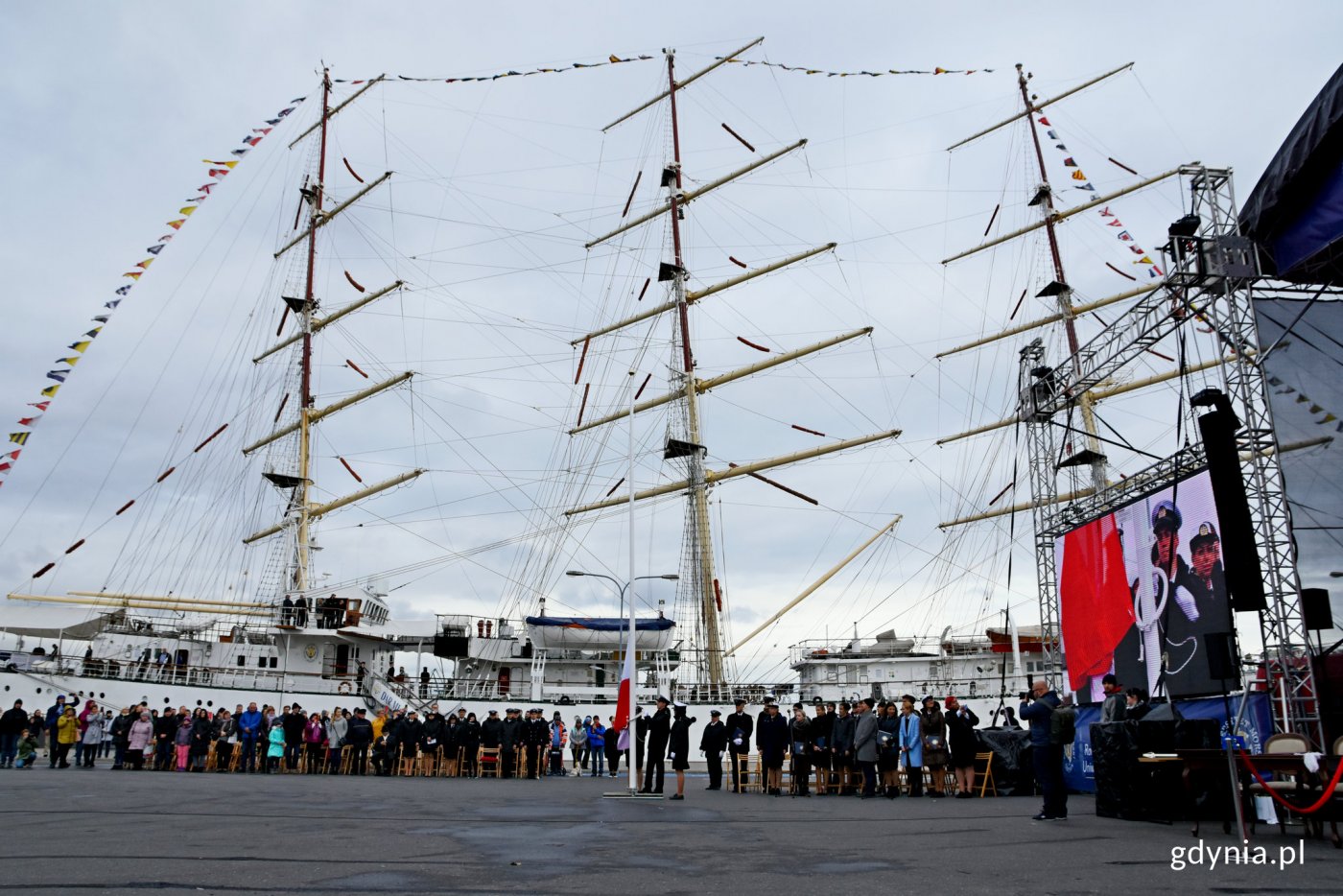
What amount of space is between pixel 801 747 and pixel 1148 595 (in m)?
6.62

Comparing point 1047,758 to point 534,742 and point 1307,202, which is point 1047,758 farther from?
point 534,742

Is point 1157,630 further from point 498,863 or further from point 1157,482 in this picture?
point 498,863

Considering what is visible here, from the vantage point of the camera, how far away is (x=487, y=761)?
25125mm

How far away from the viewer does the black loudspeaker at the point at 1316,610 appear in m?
12.1

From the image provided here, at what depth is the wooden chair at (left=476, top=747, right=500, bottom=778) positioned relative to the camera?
24734 millimetres

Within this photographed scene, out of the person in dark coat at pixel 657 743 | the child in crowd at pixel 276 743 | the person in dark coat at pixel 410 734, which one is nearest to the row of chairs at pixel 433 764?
the person in dark coat at pixel 410 734

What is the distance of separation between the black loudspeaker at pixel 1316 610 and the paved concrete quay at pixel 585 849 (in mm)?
2695

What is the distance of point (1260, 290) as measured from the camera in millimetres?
14203

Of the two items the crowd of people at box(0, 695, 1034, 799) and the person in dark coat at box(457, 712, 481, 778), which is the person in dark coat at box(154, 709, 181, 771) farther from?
the person in dark coat at box(457, 712, 481, 778)

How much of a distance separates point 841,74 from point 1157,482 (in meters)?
23.2

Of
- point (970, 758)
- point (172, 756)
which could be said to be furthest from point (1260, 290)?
point (172, 756)

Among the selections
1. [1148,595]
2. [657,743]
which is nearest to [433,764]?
[657,743]

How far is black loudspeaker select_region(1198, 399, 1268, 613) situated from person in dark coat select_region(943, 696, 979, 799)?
6.11m

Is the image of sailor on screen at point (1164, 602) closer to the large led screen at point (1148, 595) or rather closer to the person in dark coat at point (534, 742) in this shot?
the large led screen at point (1148, 595)
